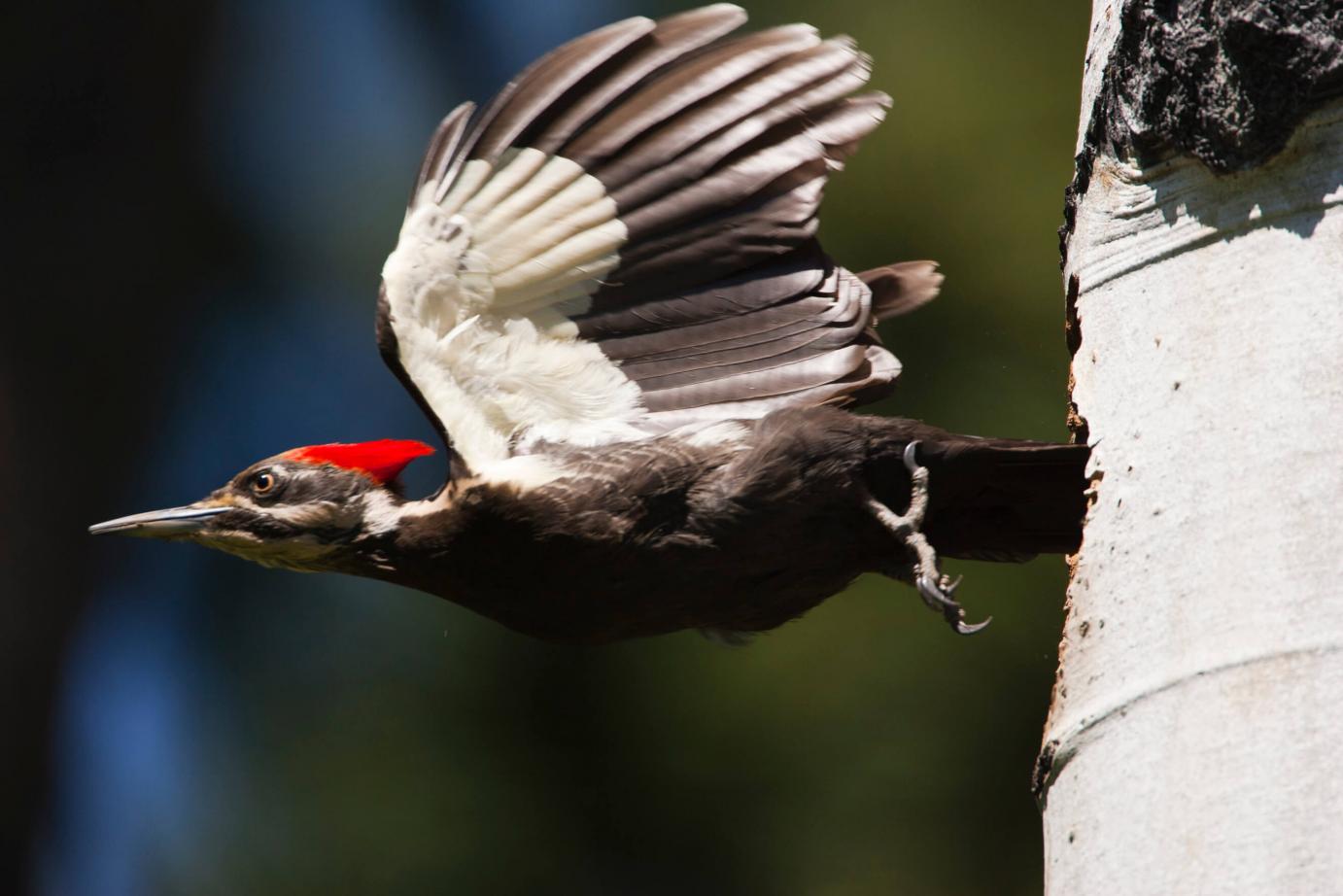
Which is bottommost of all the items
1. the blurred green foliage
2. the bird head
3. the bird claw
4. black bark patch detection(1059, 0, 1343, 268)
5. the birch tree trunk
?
the blurred green foliage

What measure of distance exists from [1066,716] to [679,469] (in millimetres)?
1101

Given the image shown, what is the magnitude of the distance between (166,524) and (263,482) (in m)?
0.21

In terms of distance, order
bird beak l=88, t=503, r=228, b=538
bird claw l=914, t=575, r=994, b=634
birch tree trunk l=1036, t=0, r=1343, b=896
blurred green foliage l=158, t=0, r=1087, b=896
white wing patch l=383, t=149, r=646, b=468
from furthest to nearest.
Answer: blurred green foliage l=158, t=0, r=1087, b=896
bird beak l=88, t=503, r=228, b=538
white wing patch l=383, t=149, r=646, b=468
bird claw l=914, t=575, r=994, b=634
birch tree trunk l=1036, t=0, r=1343, b=896

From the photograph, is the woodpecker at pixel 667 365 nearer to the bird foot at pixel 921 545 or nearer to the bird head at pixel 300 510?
the bird foot at pixel 921 545

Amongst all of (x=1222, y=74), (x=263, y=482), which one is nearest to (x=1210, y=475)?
(x=1222, y=74)

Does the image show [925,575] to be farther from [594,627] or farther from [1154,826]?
[1154,826]

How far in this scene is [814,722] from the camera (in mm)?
4414

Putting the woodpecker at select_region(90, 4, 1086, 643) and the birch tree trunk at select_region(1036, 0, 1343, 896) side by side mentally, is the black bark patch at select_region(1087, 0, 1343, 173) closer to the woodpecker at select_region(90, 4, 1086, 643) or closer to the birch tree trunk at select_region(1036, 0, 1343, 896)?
the birch tree trunk at select_region(1036, 0, 1343, 896)

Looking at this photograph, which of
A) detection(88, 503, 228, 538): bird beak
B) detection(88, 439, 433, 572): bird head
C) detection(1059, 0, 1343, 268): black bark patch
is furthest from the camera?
detection(88, 503, 228, 538): bird beak

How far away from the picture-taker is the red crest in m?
3.10

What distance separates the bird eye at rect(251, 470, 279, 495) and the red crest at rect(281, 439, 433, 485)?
0.05 meters

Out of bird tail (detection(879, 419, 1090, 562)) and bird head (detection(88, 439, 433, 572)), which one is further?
bird head (detection(88, 439, 433, 572))

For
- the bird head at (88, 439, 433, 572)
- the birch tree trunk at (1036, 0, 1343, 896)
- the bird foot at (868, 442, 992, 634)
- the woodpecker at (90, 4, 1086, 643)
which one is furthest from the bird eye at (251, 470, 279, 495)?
the birch tree trunk at (1036, 0, 1343, 896)

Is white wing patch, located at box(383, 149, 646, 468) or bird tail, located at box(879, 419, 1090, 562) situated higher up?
white wing patch, located at box(383, 149, 646, 468)
